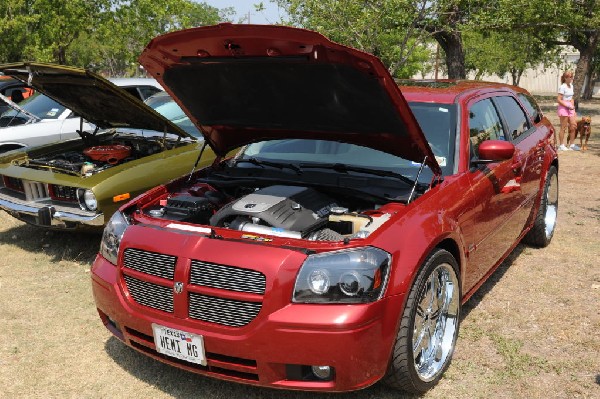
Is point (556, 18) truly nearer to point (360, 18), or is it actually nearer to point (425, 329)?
point (360, 18)

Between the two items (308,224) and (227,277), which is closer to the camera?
(227,277)

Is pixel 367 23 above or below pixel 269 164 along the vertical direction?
above

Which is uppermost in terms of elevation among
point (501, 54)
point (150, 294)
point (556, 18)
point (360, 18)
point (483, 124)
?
point (360, 18)

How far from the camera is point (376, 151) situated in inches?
157

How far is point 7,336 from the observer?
4129 millimetres

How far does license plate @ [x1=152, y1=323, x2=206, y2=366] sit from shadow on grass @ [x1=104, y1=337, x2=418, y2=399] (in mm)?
412

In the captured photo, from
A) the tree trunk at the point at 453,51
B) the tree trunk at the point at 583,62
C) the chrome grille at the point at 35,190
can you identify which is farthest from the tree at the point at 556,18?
the chrome grille at the point at 35,190

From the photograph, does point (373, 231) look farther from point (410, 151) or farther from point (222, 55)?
point (222, 55)

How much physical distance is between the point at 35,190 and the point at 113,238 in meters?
2.69

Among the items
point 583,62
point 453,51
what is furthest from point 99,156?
point 583,62

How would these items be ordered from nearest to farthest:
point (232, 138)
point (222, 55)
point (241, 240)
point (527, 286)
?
point (241, 240), point (222, 55), point (232, 138), point (527, 286)

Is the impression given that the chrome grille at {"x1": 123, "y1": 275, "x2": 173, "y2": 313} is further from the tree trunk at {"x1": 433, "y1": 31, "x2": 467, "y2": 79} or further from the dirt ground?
the tree trunk at {"x1": 433, "y1": 31, "x2": 467, "y2": 79}

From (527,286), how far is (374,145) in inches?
82.4

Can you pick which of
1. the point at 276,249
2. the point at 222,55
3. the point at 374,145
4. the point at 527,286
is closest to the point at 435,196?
the point at 374,145
